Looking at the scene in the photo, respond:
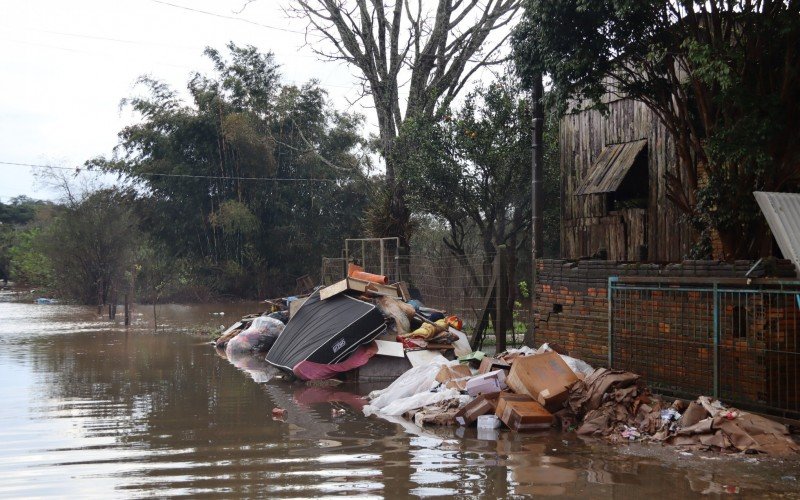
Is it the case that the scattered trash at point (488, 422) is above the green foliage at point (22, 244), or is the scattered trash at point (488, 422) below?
below

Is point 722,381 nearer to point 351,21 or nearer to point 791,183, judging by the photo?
point 791,183

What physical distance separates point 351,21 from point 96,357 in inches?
604

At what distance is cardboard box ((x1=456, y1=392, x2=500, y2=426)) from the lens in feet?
27.4

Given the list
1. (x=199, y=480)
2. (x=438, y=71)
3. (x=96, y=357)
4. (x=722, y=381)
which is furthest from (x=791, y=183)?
(x=438, y=71)

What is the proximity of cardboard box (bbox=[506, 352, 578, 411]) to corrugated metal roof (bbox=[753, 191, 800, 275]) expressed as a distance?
258 centimetres

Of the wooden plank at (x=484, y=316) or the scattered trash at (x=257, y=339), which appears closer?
the wooden plank at (x=484, y=316)

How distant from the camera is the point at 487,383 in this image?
884 centimetres

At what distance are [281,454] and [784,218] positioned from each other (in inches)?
229

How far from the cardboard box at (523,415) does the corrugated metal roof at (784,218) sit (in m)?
2.96

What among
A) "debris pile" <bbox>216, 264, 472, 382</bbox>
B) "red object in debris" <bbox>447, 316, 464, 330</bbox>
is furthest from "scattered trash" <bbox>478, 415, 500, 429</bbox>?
"red object in debris" <bbox>447, 316, 464, 330</bbox>

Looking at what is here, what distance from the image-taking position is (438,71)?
26625mm

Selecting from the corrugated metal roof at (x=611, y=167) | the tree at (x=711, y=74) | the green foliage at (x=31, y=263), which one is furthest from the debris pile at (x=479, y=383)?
the green foliage at (x=31, y=263)

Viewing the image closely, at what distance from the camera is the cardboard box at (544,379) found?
8.34 meters

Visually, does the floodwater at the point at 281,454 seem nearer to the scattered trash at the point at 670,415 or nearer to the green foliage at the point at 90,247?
the scattered trash at the point at 670,415
